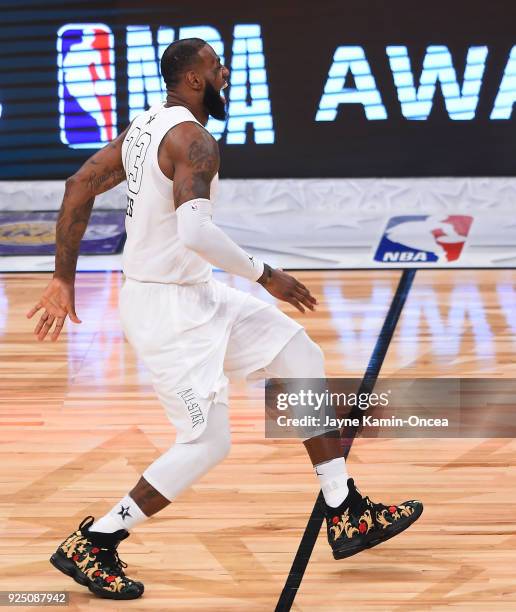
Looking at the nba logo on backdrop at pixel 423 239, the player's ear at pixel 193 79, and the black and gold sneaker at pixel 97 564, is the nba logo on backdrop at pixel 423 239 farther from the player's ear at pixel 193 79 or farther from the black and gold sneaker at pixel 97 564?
the black and gold sneaker at pixel 97 564

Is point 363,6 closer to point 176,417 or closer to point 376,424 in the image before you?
point 376,424

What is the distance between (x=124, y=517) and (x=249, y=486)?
0.90m

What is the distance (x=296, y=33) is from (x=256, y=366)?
5.65 m

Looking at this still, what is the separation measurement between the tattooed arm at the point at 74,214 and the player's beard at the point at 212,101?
0.29m

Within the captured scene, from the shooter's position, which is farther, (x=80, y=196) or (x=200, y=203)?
(x=80, y=196)

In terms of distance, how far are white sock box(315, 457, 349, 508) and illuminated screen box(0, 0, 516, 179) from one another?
549cm

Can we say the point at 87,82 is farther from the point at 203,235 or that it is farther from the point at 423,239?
the point at 203,235

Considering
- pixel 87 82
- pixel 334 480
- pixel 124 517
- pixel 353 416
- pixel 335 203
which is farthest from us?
pixel 87 82

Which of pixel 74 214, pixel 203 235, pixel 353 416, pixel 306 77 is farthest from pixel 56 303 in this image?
pixel 306 77

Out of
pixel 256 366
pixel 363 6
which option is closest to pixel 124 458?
pixel 256 366

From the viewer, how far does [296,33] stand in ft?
28.6

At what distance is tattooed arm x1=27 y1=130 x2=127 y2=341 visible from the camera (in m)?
3.54

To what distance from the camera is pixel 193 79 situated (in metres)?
3.40

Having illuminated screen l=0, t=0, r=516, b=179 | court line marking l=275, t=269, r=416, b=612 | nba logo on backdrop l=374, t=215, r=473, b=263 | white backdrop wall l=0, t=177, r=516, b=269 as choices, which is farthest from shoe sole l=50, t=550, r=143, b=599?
illuminated screen l=0, t=0, r=516, b=179
